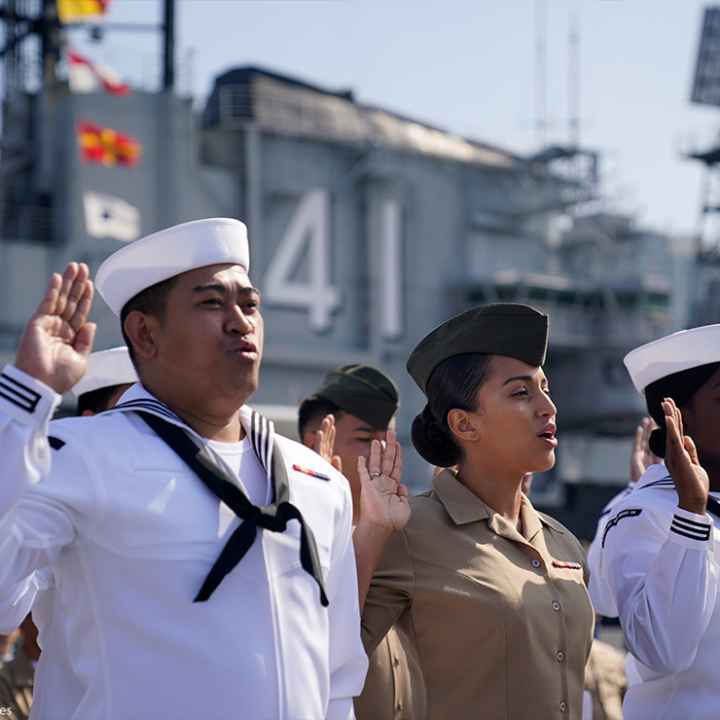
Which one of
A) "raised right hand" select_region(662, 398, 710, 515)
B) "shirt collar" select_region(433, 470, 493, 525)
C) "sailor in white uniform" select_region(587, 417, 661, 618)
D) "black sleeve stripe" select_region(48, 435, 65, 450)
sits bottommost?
"sailor in white uniform" select_region(587, 417, 661, 618)

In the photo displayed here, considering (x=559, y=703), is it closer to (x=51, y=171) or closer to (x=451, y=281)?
(x=51, y=171)

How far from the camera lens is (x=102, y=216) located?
84.4 feet

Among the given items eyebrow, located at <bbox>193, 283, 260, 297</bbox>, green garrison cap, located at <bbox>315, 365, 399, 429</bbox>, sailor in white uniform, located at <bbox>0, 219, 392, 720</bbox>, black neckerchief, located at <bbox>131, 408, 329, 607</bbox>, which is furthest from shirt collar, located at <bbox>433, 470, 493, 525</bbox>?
green garrison cap, located at <bbox>315, 365, 399, 429</bbox>

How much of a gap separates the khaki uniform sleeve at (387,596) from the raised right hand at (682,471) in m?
0.79

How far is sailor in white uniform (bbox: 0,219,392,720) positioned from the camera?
263 centimetres

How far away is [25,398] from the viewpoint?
2498mm

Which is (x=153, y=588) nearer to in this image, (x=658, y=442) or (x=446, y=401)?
(x=446, y=401)

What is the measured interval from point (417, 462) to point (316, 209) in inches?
241

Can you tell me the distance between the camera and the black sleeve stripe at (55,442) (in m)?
2.71

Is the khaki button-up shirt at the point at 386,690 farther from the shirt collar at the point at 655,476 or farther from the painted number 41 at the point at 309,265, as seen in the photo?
the painted number 41 at the point at 309,265

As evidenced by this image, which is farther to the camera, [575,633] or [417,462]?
[417,462]

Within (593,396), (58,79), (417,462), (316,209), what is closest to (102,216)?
(58,79)

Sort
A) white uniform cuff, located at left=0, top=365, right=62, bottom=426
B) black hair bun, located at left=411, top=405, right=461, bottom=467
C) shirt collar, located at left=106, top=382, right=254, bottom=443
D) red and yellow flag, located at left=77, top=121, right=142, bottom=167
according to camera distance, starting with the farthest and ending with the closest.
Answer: red and yellow flag, located at left=77, top=121, right=142, bottom=167 < black hair bun, located at left=411, top=405, right=461, bottom=467 < shirt collar, located at left=106, top=382, right=254, bottom=443 < white uniform cuff, located at left=0, top=365, right=62, bottom=426

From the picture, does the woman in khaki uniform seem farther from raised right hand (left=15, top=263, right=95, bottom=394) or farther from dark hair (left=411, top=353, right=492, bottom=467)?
raised right hand (left=15, top=263, right=95, bottom=394)
